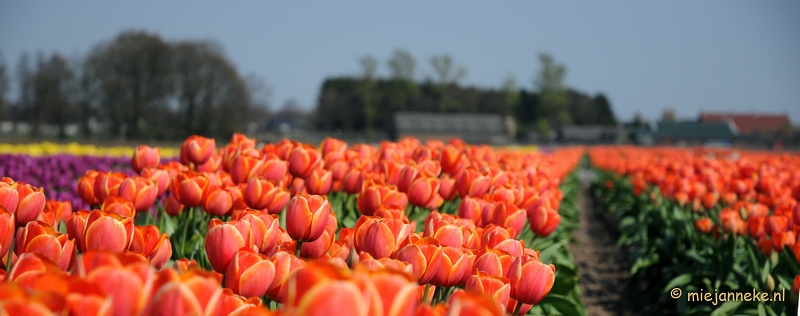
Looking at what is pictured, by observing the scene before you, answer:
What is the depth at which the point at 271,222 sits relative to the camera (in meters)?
1.59

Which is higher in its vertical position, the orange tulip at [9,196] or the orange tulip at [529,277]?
the orange tulip at [9,196]

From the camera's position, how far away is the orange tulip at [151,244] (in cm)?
145

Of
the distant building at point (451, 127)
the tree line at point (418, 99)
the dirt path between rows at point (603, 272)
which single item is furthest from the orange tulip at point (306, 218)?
the tree line at point (418, 99)

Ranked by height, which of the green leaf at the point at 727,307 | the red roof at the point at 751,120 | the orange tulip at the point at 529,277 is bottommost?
the green leaf at the point at 727,307

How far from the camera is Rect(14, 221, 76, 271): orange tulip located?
1.27m

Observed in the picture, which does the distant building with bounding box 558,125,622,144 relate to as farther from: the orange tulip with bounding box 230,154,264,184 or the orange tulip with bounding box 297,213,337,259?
the orange tulip with bounding box 297,213,337,259

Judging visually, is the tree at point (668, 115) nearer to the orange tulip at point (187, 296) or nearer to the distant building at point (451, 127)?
the distant building at point (451, 127)

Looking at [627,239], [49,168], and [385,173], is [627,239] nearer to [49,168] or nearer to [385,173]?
[385,173]

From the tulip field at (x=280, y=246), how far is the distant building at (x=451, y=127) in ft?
204

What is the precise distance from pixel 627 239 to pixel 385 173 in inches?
261

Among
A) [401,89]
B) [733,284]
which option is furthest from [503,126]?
[733,284]

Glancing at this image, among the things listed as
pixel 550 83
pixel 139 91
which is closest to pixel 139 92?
pixel 139 91

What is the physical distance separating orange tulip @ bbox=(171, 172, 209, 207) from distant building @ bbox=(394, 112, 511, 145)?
6285 cm

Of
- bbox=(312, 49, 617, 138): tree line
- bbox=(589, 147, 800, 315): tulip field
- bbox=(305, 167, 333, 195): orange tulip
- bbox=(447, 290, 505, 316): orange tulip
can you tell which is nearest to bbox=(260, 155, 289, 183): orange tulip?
bbox=(305, 167, 333, 195): orange tulip
